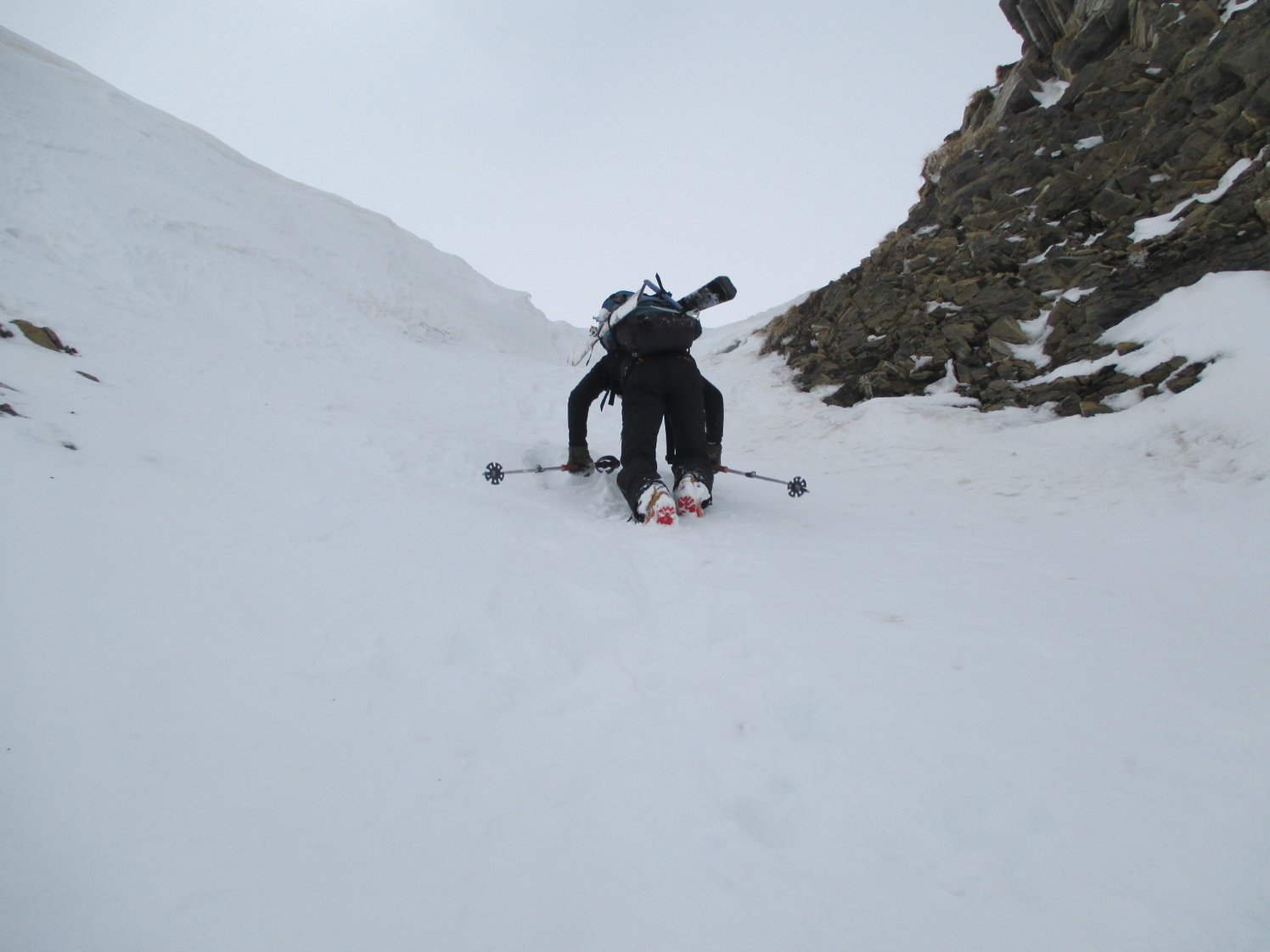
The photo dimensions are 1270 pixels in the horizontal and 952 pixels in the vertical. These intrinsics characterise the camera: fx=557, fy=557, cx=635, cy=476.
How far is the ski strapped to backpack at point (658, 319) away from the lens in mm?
4387

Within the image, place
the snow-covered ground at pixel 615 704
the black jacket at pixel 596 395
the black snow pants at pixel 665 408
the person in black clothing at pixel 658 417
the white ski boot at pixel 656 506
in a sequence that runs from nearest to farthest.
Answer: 1. the snow-covered ground at pixel 615 704
2. the white ski boot at pixel 656 506
3. the person in black clothing at pixel 658 417
4. the black snow pants at pixel 665 408
5. the black jacket at pixel 596 395

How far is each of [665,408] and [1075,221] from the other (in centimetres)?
805

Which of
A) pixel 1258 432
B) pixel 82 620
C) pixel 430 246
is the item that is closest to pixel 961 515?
pixel 1258 432

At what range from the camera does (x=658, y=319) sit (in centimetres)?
438

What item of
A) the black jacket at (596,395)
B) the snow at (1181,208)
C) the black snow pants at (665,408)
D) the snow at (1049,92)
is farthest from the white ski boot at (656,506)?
the snow at (1049,92)

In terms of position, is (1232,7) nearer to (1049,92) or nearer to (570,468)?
(1049,92)

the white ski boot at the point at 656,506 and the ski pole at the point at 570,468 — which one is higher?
the ski pole at the point at 570,468

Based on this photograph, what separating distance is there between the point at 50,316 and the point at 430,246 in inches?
972

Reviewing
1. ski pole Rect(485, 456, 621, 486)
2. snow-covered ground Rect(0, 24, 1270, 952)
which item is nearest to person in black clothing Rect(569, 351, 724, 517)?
snow-covered ground Rect(0, 24, 1270, 952)

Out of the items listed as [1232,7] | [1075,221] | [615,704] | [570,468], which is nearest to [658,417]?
[570,468]

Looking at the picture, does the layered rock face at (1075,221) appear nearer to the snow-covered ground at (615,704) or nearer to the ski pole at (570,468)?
the snow-covered ground at (615,704)

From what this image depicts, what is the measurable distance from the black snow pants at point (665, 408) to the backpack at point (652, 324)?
0.14 meters

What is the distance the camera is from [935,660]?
1.90 metres

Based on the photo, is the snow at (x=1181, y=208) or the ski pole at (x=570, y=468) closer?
the ski pole at (x=570, y=468)
